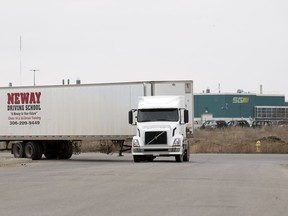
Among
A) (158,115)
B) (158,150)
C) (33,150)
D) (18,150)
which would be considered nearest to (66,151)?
(33,150)

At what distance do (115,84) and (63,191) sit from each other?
783 inches

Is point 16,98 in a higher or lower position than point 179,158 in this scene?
higher

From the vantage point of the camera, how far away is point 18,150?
3809 centimetres

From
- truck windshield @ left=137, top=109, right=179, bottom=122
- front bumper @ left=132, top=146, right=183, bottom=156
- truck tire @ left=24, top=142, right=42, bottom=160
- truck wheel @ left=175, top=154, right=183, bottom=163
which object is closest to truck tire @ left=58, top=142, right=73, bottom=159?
truck tire @ left=24, top=142, right=42, bottom=160

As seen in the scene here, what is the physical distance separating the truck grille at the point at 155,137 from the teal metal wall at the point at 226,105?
10403 cm

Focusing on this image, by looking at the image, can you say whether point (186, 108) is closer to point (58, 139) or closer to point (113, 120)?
point (113, 120)

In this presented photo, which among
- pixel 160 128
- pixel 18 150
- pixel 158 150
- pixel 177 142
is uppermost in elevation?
pixel 160 128

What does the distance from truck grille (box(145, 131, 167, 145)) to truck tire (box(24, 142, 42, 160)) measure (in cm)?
944

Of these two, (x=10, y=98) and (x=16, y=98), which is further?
(x=10, y=98)

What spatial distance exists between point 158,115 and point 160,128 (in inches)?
34.7

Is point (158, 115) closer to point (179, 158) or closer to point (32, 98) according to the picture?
point (179, 158)

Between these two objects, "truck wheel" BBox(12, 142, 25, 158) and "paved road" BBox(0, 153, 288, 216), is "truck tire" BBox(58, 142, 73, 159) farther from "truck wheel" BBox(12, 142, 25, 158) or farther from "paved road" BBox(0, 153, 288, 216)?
"paved road" BBox(0, 153, 288, 216)

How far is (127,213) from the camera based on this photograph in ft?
37.6

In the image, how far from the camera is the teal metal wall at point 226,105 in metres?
134
